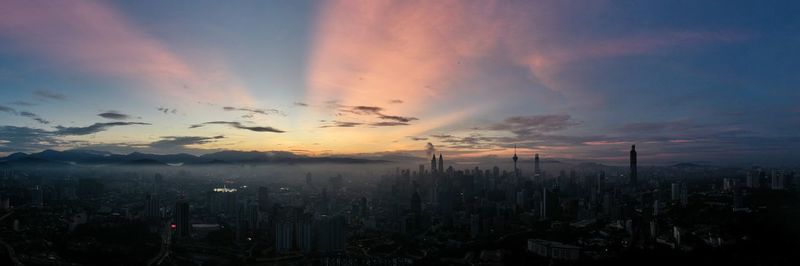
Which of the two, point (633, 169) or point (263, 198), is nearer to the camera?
point (263, 198)

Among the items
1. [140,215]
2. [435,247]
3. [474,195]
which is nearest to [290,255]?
[435,247]

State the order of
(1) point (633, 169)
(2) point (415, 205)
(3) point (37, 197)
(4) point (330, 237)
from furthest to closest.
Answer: (1) point (633, 169) → (2) point (415, 205) → (3) point (37, 197) → (4) point (330, 237)

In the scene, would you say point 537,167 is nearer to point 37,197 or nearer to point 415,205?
point 415,205

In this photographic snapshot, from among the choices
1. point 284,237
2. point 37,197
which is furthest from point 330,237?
point 37,197

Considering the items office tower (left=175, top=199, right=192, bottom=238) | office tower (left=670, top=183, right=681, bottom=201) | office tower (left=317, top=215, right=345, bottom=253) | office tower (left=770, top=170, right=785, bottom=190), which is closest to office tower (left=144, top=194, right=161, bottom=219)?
office tower (left=175, top=199, right=192, bottom=238)

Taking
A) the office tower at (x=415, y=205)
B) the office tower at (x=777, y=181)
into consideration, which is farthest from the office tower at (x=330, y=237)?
the office tower at (x=777, y=181)

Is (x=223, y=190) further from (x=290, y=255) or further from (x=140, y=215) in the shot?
(x=290, y=255)

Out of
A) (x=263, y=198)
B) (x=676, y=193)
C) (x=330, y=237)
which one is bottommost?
(x=330, y=237)

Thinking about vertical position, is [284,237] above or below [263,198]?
below
